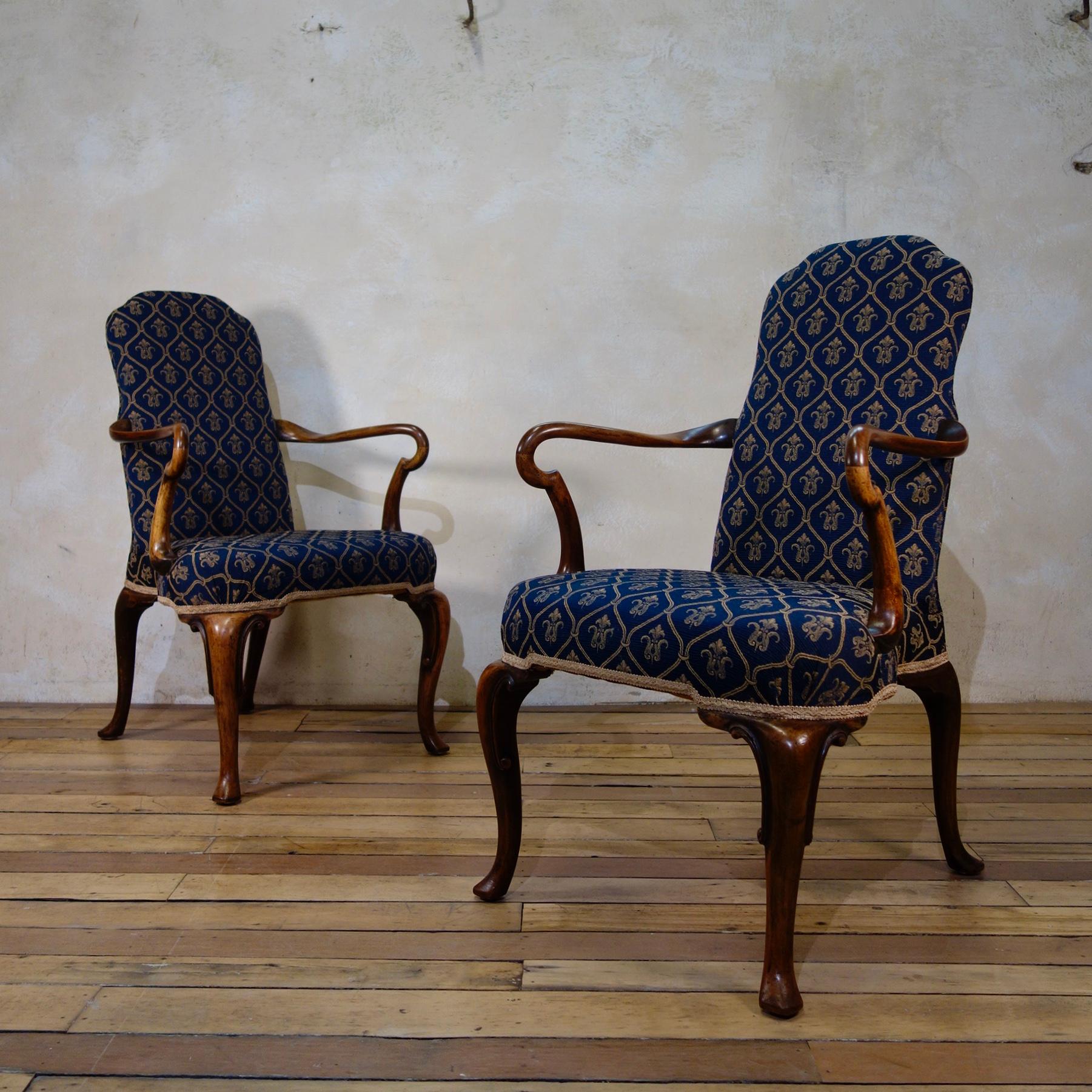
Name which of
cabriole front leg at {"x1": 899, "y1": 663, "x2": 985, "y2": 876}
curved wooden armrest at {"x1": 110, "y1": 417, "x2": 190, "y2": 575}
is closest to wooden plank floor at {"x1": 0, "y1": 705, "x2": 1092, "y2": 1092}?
cabriole front leg at {"x1": 899, "y1": 663, "x2": 985, "y2": 876}

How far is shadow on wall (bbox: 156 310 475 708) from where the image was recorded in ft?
9.05

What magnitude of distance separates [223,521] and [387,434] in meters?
0.48

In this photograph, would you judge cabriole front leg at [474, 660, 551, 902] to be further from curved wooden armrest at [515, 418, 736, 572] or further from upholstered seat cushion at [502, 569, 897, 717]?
curved wooden armrest at [515, 418, 736, 572]

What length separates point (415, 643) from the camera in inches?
109

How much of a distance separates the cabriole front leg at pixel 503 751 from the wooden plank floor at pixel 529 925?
0.05m

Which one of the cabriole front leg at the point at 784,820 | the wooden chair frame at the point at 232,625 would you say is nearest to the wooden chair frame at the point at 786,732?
the cabriole front leg at the point at 784,820

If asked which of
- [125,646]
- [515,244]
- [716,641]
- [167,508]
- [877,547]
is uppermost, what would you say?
[515,244]

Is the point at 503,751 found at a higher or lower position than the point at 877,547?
lower

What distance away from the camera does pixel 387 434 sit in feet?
8.16

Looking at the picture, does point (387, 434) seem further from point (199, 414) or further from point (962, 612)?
point (962, 612)

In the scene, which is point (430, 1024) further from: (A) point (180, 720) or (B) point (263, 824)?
(A) point (180, 720)

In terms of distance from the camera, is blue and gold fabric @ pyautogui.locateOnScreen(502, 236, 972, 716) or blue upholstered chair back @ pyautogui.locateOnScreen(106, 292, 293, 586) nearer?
blue and gold fabric @ pyautogui.locateOnScreen(502, 236, 972, 716)

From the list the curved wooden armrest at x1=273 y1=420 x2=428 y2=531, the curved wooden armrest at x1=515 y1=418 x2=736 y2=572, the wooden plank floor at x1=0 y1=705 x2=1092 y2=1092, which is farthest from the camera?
the curved wooden armrest at x1=273 y1=420 x2=428 y2=531

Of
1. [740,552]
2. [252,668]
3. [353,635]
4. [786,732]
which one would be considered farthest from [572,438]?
[252,668]
